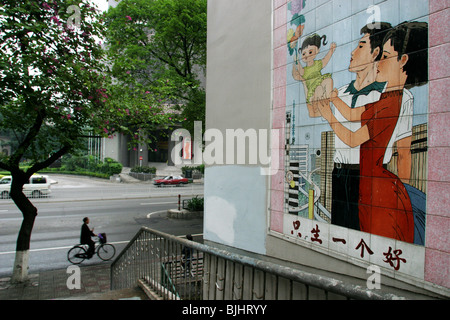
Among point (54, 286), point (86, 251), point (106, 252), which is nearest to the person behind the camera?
point (54, 286)

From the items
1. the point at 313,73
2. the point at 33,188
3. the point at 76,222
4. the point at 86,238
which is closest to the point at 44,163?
the point at 86,238

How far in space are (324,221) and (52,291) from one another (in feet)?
24.5

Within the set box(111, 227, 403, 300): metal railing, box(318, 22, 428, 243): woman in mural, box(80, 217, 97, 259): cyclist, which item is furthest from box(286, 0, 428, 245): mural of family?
box(80, 217, 97, 259): cyclist

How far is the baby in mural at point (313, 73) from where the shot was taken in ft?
13.5

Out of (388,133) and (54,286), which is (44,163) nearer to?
(54,286)

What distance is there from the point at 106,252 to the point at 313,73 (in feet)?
31.7

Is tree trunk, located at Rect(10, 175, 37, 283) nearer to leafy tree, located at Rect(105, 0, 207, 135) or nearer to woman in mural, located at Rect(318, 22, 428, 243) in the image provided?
leafy tree, located at Rect(105, 0, 207, 135)

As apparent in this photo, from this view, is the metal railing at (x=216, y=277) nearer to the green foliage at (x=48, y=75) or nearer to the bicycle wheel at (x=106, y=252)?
the green foliage at (x=48, y=75)

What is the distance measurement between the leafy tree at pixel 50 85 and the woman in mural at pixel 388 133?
6640mm

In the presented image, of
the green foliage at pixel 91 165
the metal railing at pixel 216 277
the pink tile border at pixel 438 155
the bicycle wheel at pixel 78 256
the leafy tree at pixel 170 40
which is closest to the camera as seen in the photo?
the metal railing at pixel 216 277

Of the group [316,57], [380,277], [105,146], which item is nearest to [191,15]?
[316,57]

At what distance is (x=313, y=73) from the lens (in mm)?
4328

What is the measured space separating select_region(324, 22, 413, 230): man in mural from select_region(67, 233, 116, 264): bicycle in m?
9.02

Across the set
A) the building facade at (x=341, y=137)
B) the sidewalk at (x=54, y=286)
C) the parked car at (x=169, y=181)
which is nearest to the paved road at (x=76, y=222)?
the sidewalk at (x=54, y=286)
